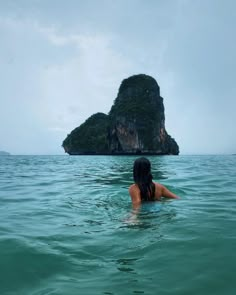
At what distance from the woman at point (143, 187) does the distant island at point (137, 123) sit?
92109 millimetres

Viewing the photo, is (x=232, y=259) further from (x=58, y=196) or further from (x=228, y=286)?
(x=58, y=196)

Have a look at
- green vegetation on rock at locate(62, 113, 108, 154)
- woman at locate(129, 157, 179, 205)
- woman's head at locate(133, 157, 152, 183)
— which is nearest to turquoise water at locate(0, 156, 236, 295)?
woman at locate(129, 157, 179, 205)

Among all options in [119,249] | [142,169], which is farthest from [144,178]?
[119,249]

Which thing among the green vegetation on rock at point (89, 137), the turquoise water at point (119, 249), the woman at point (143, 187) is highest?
the green vegetation on rock at point (89, 137)

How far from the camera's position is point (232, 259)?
362 centimetres

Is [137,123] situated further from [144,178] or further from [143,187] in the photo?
[144,178]

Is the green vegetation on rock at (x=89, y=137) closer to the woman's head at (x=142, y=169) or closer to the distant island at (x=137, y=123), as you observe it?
the distant island at (x=137, y=123)

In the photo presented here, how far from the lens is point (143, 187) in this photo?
6.63 metres

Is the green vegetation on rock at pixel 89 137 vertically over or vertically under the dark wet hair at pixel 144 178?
over

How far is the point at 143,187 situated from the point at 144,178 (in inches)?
10.0

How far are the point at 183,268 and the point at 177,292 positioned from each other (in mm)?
541

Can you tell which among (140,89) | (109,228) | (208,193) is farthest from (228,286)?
(140,89)

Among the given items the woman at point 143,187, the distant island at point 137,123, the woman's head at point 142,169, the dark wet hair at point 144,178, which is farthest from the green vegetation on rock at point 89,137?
the woman's head at point 142,169

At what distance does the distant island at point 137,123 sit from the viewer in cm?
10056
